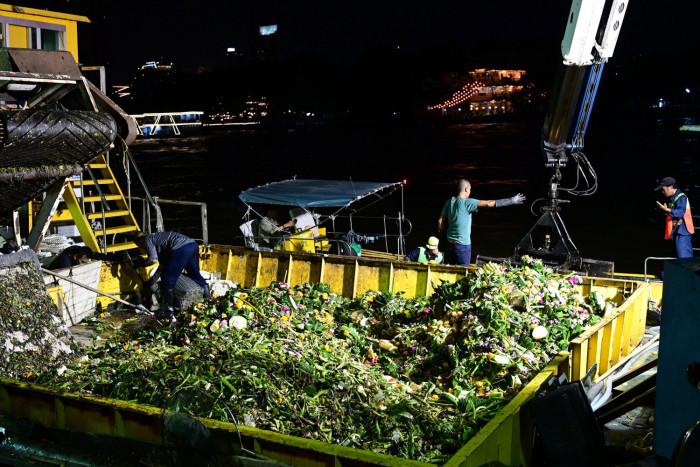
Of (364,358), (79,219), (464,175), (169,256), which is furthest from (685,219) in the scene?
(464,175)

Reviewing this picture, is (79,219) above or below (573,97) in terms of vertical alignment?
below

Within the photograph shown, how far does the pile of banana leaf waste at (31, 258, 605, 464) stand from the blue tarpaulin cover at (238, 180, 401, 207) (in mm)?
4107

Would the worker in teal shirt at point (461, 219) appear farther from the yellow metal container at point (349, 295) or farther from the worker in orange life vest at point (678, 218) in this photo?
the worker in orange life vest at point (678, 218)

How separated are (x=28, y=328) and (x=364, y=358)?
4.13 meters

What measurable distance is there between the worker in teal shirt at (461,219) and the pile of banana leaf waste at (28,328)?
615 centimetres

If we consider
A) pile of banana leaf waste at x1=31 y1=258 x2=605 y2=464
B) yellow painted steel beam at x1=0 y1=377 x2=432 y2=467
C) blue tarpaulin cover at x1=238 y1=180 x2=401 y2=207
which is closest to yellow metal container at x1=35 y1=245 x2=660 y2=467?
yellow painted steel beam at x1=0 y1=377 x2=432 y2=467

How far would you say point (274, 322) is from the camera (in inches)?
303

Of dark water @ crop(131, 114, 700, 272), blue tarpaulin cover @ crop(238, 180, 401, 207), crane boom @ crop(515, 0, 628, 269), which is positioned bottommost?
dark water @ crop(131, 114, 700, 272)

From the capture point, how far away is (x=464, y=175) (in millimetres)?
58344

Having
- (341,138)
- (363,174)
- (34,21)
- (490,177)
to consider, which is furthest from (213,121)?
(34,21)

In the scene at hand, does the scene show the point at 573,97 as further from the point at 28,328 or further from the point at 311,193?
the point at 28,328

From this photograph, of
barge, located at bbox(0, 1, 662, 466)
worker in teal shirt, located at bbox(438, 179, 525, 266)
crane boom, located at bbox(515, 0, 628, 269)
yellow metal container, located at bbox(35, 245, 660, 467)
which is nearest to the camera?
yellow metal container, located at bbox(35, 245, 660, 467)

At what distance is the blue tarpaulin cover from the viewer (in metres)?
13.3

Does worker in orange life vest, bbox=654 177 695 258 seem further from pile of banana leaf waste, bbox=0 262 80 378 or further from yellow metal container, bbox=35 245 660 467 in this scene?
pile of banana leaf waste, bbox=0 262 80 378
